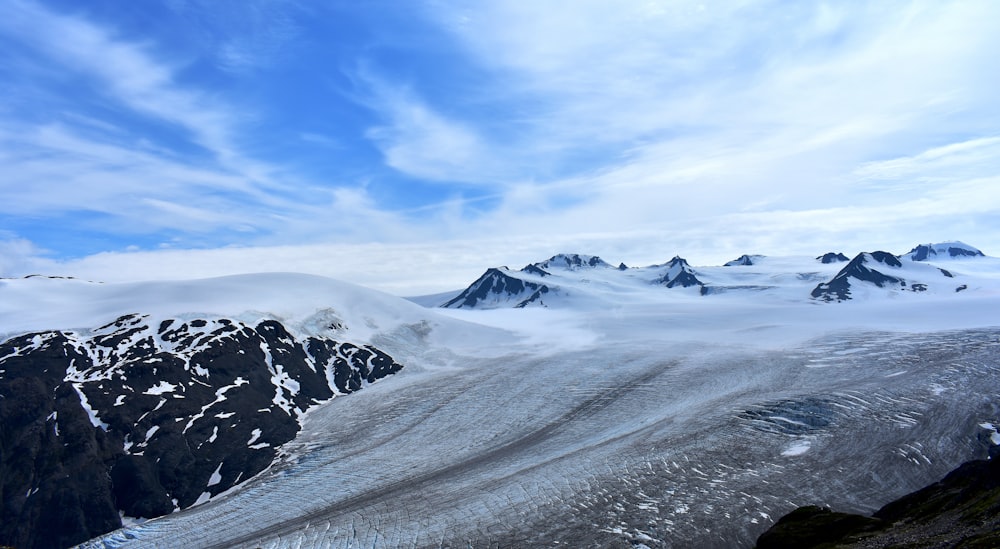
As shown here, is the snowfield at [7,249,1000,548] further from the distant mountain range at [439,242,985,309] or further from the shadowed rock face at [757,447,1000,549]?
the distant mountain range at [439,242,985,309]

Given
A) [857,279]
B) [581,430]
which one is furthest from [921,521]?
[857,279]

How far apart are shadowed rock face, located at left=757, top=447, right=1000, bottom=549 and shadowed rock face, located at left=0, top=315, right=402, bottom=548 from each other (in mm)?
37311

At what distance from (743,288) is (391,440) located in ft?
538

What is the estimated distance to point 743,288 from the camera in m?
186

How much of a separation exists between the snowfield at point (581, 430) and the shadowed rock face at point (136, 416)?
268cm

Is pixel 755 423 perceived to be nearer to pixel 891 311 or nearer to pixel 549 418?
pixel 549 418

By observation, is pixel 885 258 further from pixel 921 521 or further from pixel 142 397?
pixel 142 397

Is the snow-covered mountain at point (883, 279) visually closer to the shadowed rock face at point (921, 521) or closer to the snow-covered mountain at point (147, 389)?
the snow-covered mountain at point (147, 389)

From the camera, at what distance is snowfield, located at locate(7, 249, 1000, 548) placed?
32812mm

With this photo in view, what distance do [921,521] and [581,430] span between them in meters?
25.9

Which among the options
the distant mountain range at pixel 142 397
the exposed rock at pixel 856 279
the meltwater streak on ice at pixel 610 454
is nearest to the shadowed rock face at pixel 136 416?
the distant mountain range at pixel 142 397

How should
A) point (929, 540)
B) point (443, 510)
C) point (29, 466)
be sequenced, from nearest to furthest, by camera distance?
point (929, 540), point (443, 510), point (29, 466)

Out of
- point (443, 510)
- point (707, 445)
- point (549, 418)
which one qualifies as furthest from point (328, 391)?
point (707, 445)

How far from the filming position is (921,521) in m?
24.4
